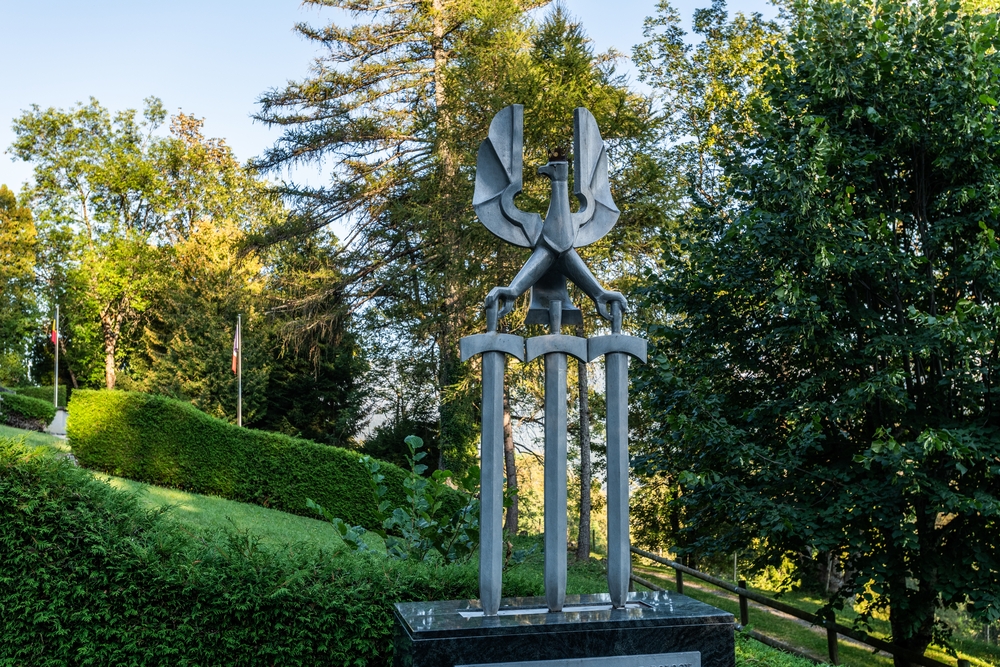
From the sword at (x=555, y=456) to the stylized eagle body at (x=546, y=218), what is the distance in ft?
1.13

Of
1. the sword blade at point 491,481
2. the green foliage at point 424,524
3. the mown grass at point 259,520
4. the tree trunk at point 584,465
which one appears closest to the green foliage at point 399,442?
the mown grass at point 259,520

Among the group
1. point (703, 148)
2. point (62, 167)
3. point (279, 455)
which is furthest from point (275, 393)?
point (62, 167)

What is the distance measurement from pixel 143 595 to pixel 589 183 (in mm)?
4131

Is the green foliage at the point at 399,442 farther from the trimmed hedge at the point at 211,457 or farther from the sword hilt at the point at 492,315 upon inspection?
the sword hilt at the point at 492,315

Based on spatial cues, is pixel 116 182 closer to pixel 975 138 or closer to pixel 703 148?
pixel 703 148

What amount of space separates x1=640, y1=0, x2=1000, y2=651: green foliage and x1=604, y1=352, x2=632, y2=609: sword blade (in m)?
3.27

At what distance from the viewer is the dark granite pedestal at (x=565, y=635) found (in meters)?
4.46

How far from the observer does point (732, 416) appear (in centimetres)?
969

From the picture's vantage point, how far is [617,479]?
17.4 feet

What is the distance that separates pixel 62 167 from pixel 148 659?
37649 mm

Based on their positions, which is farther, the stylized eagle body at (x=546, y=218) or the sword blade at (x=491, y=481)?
the stylized eagle body at (x=546, y=218)

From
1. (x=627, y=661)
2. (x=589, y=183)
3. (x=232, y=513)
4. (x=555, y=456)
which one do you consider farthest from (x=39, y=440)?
(x=627, y=661)

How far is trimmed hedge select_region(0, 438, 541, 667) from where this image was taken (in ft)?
17.1

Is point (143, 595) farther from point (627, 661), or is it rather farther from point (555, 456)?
point (627, 661)
